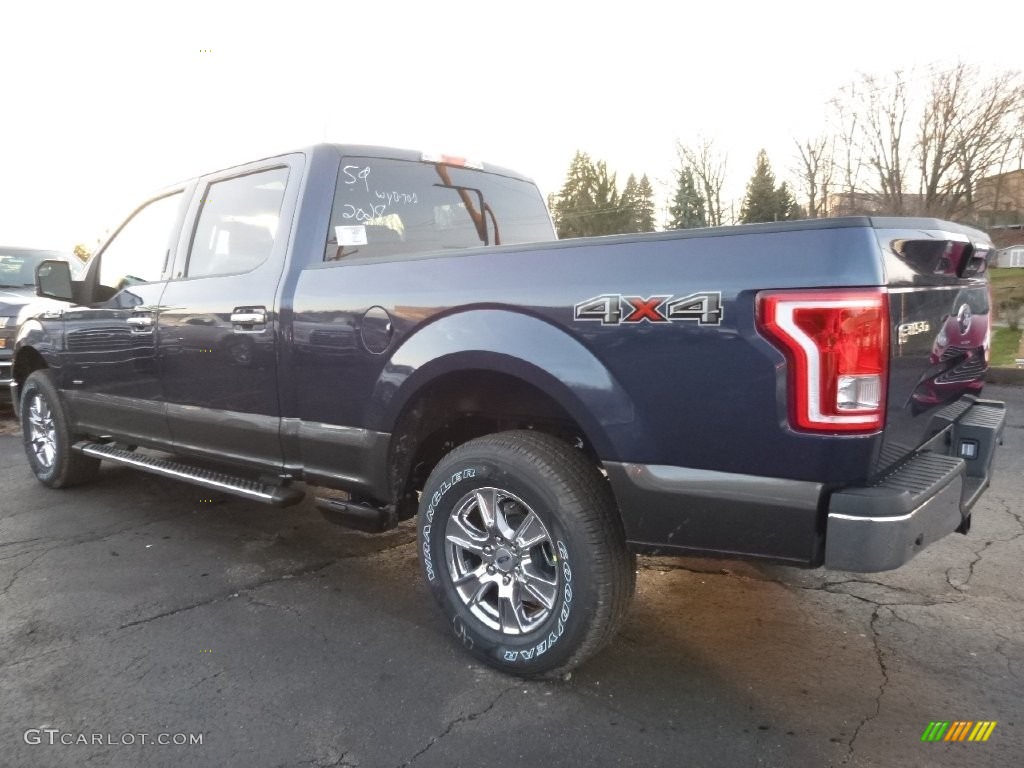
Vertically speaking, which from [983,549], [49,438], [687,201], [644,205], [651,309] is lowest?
[983,549]

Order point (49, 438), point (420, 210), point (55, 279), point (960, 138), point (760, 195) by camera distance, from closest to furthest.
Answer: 1. point (420, 210)
2. point (55, 279)
3. point (49, 438)
4. point (960, 138)
5. point (760, 195)

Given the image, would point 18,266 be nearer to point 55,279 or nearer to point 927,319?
point 55,279

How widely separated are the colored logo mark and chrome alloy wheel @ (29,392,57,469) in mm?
5077

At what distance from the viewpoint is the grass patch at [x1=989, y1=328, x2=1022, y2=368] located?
10391 millimetres

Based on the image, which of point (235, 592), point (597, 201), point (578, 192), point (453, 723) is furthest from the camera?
point (578, 192)

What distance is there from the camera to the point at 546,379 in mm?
2455

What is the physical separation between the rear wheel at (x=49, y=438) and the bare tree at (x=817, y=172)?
3535cm

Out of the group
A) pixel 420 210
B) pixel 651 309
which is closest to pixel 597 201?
pixel 420 210

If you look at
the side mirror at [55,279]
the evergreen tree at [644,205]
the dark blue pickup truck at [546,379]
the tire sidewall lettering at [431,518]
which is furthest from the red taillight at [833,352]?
the evergreen tree at [644,205]

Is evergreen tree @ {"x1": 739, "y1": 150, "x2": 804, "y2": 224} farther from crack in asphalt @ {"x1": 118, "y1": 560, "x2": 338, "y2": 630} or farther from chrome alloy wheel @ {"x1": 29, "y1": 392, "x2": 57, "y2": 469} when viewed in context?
crack in asphalt @ {"x1": 118, "y1": 560, "x2": 338, "y2": 630}

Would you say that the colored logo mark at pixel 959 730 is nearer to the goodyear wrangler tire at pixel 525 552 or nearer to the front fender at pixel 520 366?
the goodyear wrangler tire at pixel 525 552

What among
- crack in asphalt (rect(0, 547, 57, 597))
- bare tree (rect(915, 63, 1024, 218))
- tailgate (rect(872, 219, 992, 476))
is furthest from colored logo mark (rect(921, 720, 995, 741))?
bare tree (rect(915, 63, 1024, 218))

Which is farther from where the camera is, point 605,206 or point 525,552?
point 605,206

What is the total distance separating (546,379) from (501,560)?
2.28 feet
